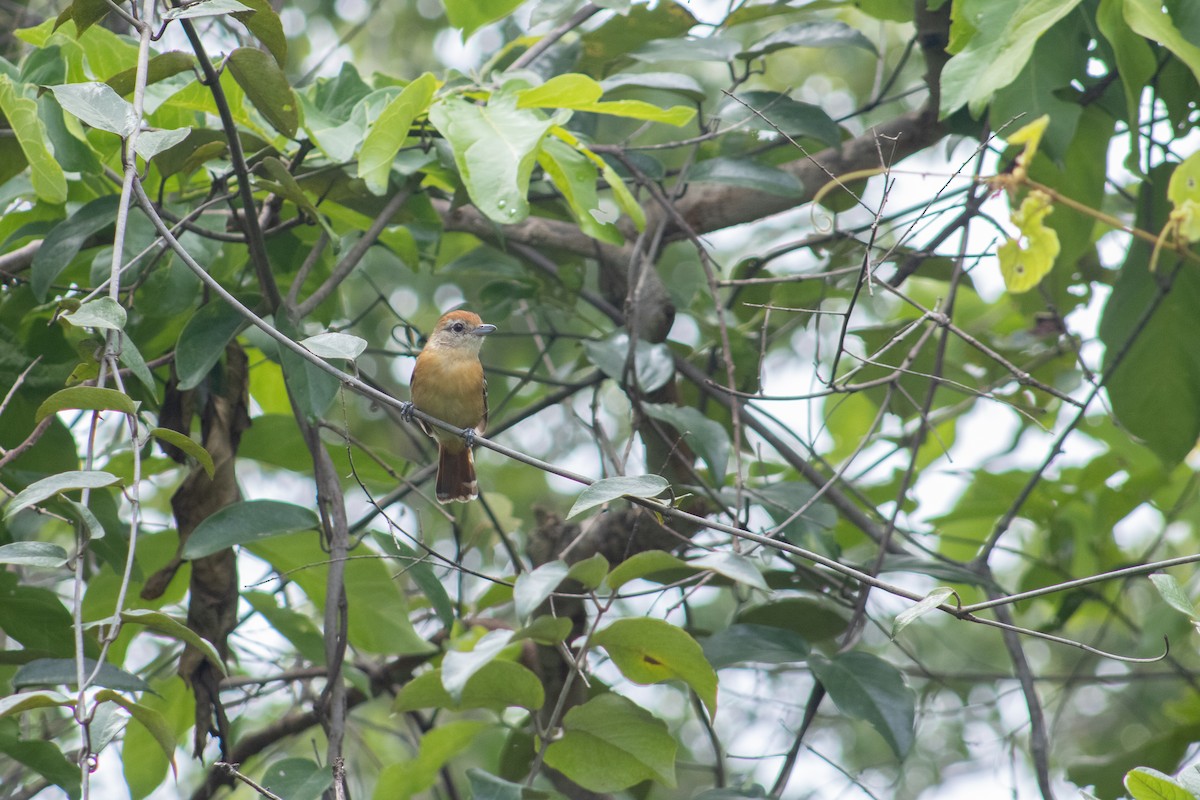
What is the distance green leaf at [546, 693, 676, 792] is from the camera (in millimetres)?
2625

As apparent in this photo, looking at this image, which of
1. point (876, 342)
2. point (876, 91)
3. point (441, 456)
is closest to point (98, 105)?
point (441, 456)

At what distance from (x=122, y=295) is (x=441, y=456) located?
1.36 meters

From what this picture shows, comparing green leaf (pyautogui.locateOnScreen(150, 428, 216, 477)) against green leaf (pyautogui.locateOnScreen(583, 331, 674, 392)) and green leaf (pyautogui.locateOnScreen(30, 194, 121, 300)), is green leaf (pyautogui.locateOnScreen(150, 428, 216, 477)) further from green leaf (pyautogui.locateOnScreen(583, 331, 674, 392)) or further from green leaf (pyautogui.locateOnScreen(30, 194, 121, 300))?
green leaf (pyautogui.locateOnScreen(583, 331, 674, 392))

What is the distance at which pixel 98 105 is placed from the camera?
2131 millimetres

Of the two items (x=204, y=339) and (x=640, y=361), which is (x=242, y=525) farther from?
(x=640, y=361)

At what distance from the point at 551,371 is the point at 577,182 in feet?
5.15

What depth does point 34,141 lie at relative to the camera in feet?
8.40

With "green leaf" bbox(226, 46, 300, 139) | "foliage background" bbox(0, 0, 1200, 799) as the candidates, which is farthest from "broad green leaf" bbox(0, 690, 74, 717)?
"green leaf" bbox(226, 46, 300, 139)

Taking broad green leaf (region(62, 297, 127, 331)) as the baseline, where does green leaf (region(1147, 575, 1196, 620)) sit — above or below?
below

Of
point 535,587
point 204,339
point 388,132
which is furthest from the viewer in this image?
point 204,339

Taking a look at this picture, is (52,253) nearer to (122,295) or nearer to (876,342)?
(122,295)

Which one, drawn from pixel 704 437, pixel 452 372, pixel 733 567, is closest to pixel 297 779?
pixel 733 567

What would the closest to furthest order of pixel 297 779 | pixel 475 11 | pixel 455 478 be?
pixel 297 779
pixel 475 11
pixel 455 478

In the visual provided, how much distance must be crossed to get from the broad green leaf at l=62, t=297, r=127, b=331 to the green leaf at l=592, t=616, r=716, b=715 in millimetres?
1207
